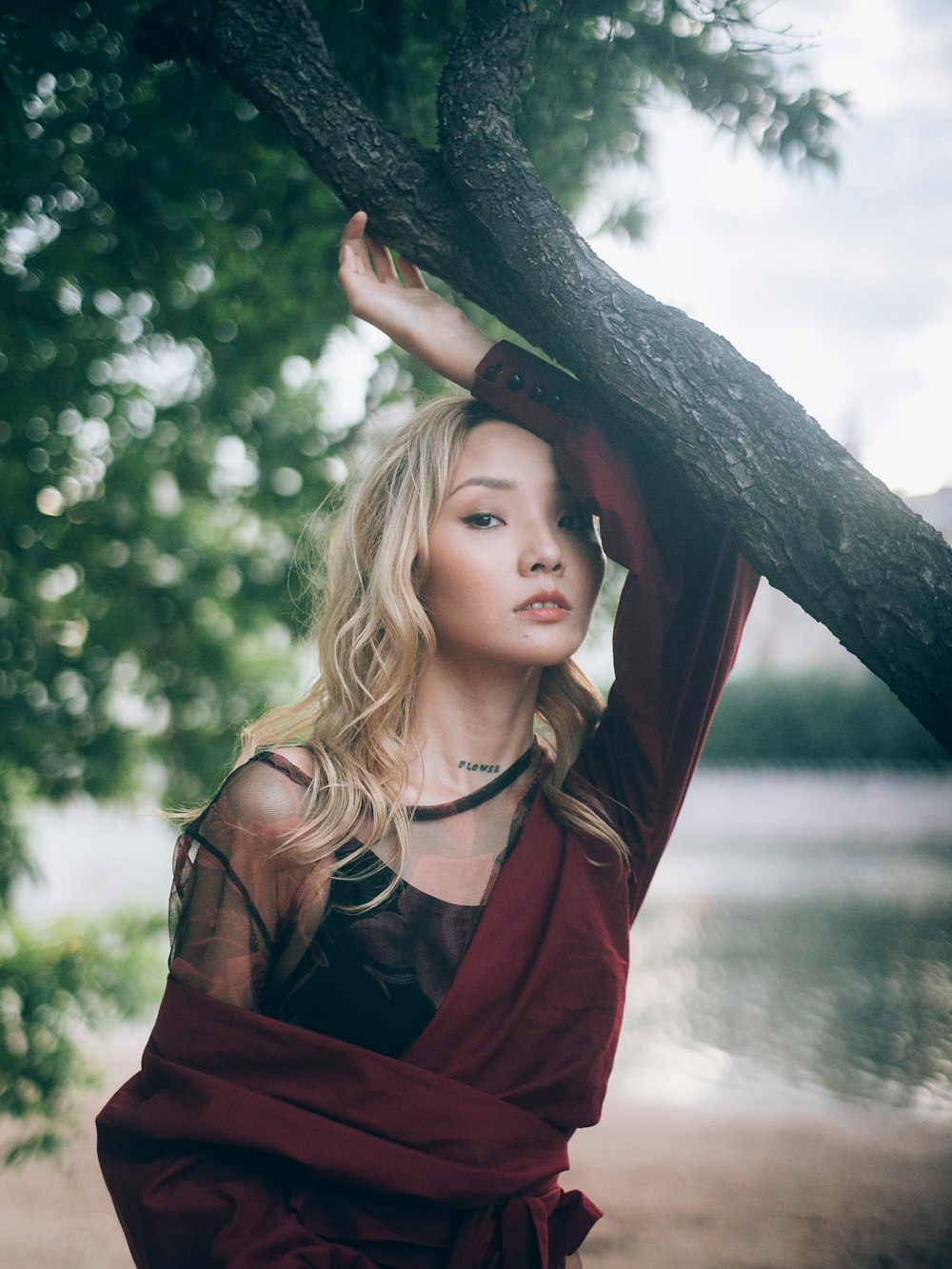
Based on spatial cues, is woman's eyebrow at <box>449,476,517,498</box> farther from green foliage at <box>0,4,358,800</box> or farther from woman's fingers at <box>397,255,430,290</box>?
green foliage at <box>0,4,358,800</box>

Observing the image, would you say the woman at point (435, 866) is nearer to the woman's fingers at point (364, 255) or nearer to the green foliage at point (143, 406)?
the woman's fingers at point (364, 255)

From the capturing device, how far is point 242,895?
1.60m

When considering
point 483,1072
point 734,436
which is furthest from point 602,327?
point 483,1072

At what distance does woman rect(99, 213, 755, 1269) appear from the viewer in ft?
4.97

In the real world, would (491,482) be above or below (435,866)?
above

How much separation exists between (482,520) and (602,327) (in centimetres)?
38

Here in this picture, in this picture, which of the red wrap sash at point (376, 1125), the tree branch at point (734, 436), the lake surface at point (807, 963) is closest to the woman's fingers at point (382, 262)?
the tree branch at point (734, 436)

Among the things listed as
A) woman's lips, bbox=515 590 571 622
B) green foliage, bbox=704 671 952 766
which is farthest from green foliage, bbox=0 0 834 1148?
green foliage, bbox=704 671 952 766

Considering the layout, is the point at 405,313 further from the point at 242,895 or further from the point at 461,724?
the point at 242,895

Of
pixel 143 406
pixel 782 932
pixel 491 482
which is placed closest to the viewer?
pixel 491 482

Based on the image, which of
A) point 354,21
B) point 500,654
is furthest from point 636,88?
point 500,654

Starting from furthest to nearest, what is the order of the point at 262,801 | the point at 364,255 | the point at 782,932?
1. the point at 782,932
2. the point at 364,255
3. the point at 262,801

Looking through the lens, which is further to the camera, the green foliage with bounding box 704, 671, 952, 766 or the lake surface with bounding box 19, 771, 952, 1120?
the green foliage with bounding box 704, 671, 952, 766

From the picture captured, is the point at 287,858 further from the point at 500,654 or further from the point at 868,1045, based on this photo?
the point at 868,1045
